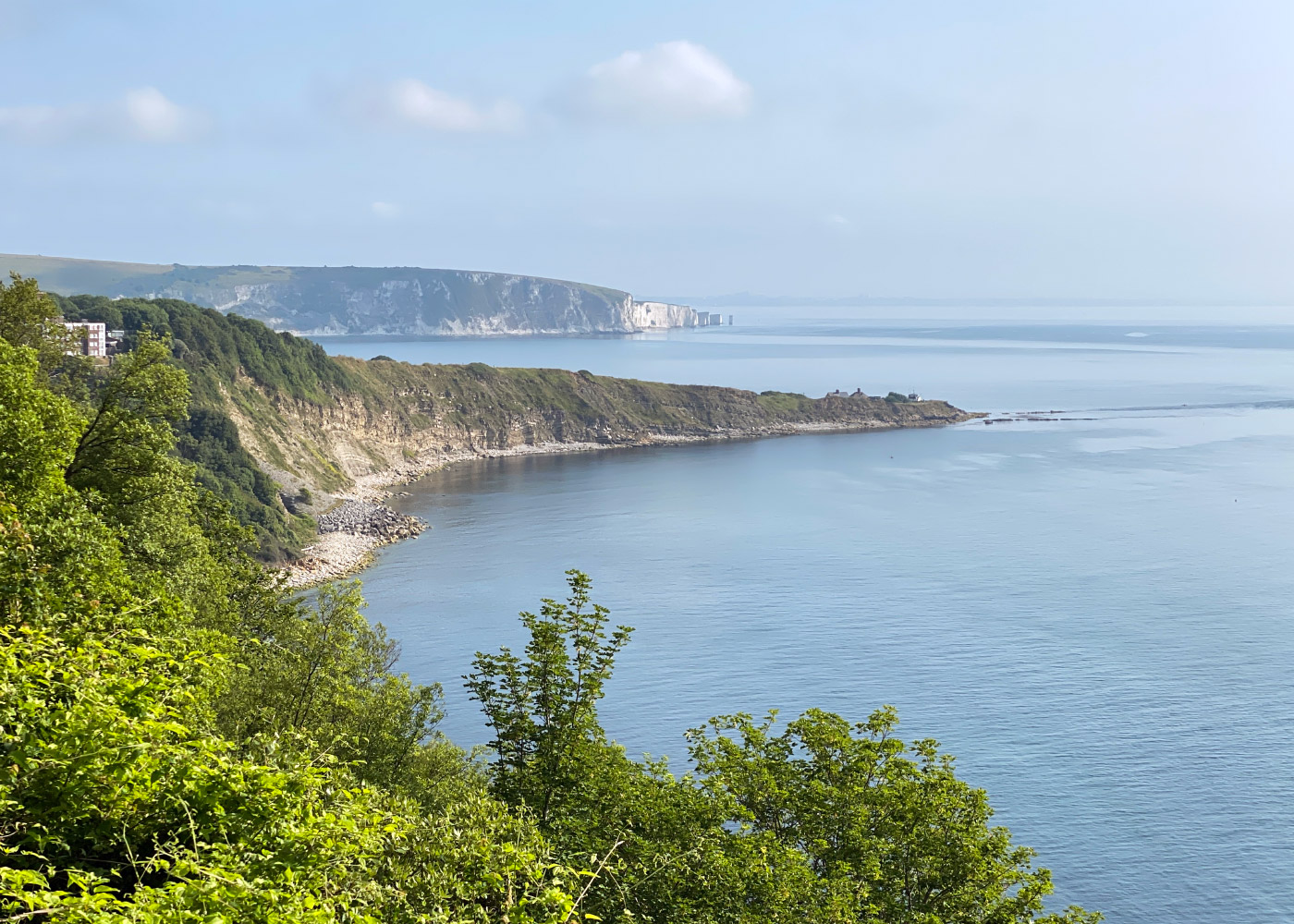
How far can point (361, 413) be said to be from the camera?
5728 inches

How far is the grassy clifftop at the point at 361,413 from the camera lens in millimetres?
102500

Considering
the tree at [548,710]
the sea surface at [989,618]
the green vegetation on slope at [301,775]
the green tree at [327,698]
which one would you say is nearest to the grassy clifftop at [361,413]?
the sea surface at [989,618]

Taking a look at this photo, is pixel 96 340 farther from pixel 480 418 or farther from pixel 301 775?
pixel 301 775

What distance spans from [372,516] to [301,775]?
3943 inches

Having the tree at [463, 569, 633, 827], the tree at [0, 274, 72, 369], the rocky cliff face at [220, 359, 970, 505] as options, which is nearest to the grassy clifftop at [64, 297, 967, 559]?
the rocky cliff face at [220, 359, 970, 505]

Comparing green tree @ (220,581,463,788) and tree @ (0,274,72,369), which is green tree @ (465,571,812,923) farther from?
tree @ (0,274,72,369)

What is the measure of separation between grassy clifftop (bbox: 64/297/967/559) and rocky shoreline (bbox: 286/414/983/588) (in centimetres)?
88

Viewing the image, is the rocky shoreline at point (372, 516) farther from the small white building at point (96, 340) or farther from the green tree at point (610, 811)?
the green tree at point (610, 811)

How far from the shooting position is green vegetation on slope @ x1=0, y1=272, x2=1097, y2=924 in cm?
981

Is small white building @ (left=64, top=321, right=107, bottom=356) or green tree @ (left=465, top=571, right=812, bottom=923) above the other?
small white building @ (left=64, top=321, right=107, bottom=356)

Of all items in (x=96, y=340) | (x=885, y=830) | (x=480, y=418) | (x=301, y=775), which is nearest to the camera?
(x=301, y=775)

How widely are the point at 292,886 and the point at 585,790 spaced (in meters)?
12.0

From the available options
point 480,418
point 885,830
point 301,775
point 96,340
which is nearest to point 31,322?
point 301,775

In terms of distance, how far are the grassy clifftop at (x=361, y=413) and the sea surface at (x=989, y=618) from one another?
1297cm
